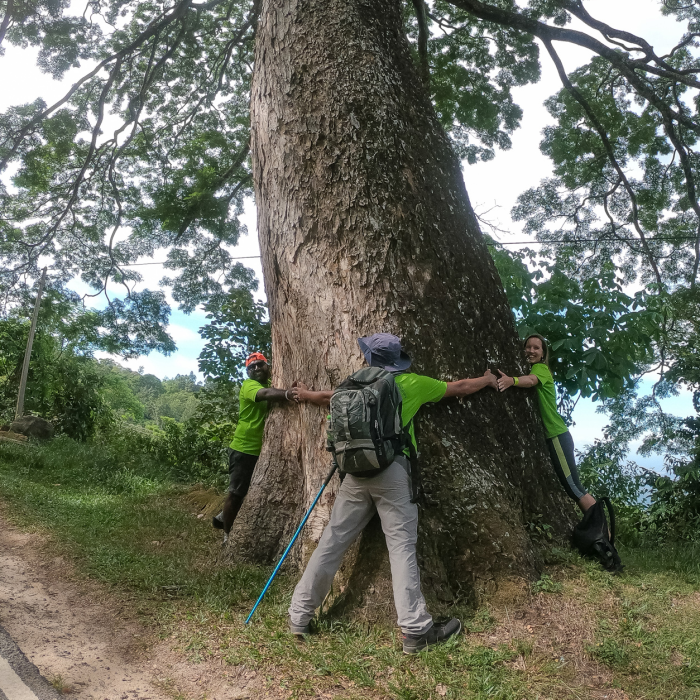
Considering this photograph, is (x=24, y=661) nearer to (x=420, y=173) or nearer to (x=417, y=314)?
(x=417, y=314)

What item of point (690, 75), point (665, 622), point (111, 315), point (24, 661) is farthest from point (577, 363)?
point (111, 315)

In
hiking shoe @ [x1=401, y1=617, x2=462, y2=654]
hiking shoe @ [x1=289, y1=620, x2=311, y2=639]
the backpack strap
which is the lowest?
hiking shoe @ [x1=289, y1=620, x2=311, y2=639]

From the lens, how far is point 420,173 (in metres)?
4.35

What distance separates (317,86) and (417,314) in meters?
2.08

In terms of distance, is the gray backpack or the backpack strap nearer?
the gray backpack

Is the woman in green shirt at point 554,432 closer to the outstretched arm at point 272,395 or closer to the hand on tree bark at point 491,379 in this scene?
the hand on tree bark at point 491,379

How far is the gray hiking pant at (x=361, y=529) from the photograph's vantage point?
3193mm

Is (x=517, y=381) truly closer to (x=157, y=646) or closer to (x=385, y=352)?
(x=385, y=352)

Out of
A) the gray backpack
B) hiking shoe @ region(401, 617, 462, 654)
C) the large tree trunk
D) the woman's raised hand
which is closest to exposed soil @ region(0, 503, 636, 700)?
hiking shoe @ region(401, 617, 462, 654)

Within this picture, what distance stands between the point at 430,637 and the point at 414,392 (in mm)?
1395

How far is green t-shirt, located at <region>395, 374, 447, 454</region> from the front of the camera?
3.52 metres

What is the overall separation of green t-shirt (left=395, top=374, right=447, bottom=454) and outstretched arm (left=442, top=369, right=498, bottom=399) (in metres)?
0.09

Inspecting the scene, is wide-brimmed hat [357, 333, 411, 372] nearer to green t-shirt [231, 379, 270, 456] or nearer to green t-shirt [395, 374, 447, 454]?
green t-shirt [395, 374, 447, 454]

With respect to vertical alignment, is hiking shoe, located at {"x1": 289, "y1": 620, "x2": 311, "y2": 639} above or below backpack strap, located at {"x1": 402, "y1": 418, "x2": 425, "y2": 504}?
below
